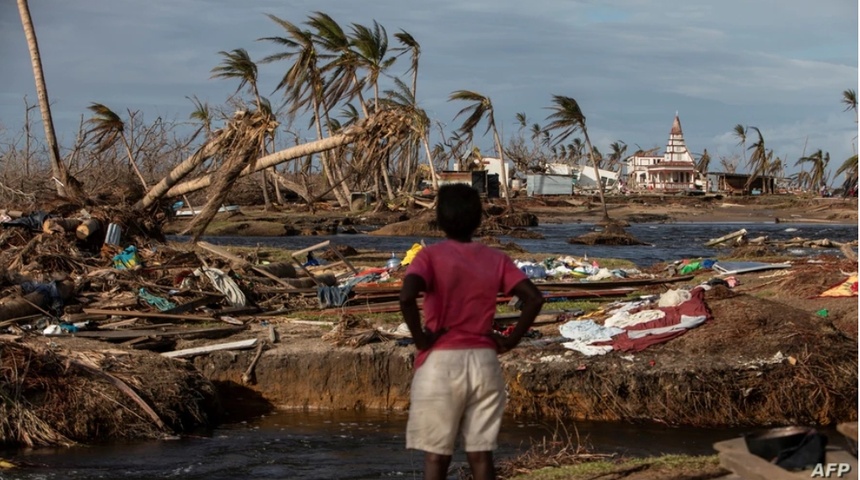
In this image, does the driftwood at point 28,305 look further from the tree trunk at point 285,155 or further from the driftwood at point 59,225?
the tree trunk at point 285,155

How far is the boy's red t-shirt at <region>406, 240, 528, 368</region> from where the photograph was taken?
4707mm

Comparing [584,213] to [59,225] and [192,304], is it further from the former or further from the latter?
[192,304]

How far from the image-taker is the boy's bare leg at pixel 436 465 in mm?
4828

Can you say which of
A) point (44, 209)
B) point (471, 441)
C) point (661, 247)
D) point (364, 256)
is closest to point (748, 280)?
point (364, 256)

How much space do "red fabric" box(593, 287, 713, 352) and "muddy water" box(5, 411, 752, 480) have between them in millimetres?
943

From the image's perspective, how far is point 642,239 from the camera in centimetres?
3475

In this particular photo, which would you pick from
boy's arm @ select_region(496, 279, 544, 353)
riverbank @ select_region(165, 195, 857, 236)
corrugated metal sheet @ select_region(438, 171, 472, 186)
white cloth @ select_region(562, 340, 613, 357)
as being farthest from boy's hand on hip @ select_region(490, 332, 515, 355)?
corrugated metal sheet @ select_region(438, 171, 472, 186)

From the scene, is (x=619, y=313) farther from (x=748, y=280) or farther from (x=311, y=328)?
(x=748, y=280)

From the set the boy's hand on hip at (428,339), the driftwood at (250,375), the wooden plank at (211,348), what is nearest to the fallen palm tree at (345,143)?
the wooden plank at (211,348)

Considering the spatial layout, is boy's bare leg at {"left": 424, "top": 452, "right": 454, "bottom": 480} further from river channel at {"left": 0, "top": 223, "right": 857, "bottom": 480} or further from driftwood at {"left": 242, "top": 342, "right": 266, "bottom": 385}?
driftwood at {"left": 242, "top": 342, "right": 266, "bottom": 385}

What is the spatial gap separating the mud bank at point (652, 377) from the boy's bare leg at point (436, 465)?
5.00 metres

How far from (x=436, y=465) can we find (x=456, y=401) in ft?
1.12

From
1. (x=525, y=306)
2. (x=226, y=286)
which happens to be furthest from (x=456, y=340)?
(x=226, y=286)

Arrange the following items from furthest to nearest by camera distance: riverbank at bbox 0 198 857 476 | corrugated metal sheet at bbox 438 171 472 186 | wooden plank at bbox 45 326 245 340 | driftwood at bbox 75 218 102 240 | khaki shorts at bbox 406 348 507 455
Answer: corrugated metal sheet at bbox 438 171 472 186 → driftwood at bbox 75 218 102 240 → wooden plank at bbox 45 326 245 340 → riverbank at bbox 0 198 857 476 → khaki shorts at bbox 406 348 507 455
